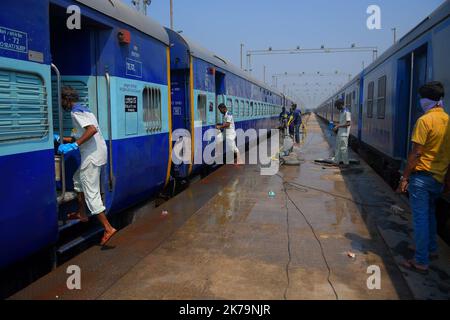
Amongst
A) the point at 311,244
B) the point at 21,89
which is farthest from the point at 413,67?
the point at 21,89

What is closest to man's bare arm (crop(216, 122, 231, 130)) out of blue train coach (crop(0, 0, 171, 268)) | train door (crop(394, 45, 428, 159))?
blue train coach (crop(0, 0, 171, 268))

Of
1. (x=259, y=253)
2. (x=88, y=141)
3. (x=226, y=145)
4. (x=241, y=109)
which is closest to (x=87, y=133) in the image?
(x=88, y=141)

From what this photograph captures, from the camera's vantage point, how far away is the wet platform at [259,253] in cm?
384

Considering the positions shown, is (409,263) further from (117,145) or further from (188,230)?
(117,145)

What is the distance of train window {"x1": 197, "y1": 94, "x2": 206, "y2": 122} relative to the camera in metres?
9.01

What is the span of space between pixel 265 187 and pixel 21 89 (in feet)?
20.2

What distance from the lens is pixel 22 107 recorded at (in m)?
3.60

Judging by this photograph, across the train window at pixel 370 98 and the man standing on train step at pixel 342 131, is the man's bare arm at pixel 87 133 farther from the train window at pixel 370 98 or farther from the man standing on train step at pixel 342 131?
the train window at pixel 370 98

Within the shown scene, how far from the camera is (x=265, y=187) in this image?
8.93 m

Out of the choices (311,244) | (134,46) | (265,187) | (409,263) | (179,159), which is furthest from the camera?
(265,187)

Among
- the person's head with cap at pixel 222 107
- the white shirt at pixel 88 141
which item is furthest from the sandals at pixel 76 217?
the person's head with cap at pixel 222 107

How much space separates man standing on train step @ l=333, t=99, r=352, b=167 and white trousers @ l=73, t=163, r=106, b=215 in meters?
8.07

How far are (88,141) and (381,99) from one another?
7929mm

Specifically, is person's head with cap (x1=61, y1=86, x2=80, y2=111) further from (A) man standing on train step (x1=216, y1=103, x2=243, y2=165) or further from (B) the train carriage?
(A) man standing on train step (x1=216, y1=103, x2=243, y2=165)
